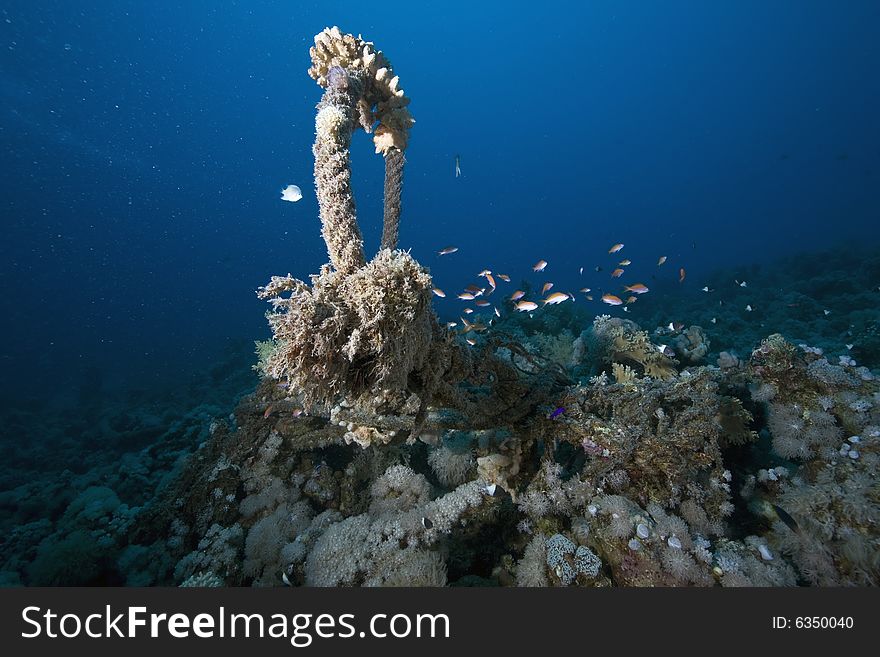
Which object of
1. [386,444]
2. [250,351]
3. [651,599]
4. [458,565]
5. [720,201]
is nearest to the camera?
[651,599]

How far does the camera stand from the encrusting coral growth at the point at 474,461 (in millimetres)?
3037

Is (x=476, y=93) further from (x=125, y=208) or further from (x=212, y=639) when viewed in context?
(x=212, y=639)

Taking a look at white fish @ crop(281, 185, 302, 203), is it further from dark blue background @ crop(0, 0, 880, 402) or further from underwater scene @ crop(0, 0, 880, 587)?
dark blue background @ crop(0, 0, 880, 402)

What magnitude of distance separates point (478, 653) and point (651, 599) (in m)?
1.66

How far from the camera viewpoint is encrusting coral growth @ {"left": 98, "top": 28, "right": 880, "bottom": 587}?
304 cm

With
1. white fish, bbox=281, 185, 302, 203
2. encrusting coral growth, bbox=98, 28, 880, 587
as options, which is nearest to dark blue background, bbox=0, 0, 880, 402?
white fish, bbox=281, 185, 302, 203

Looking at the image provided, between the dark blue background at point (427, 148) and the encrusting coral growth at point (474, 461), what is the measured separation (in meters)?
33.3

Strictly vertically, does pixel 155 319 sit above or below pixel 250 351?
above

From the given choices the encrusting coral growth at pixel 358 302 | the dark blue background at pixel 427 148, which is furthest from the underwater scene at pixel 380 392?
the dark blue background at pixel 427 148

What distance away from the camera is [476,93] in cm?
14112

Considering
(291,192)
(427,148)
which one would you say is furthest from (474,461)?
(427,148)

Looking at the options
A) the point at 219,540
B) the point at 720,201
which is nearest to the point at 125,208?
the point at 219,540

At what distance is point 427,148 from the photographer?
510ft

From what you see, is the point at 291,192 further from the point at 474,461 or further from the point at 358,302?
the point at 474,461
